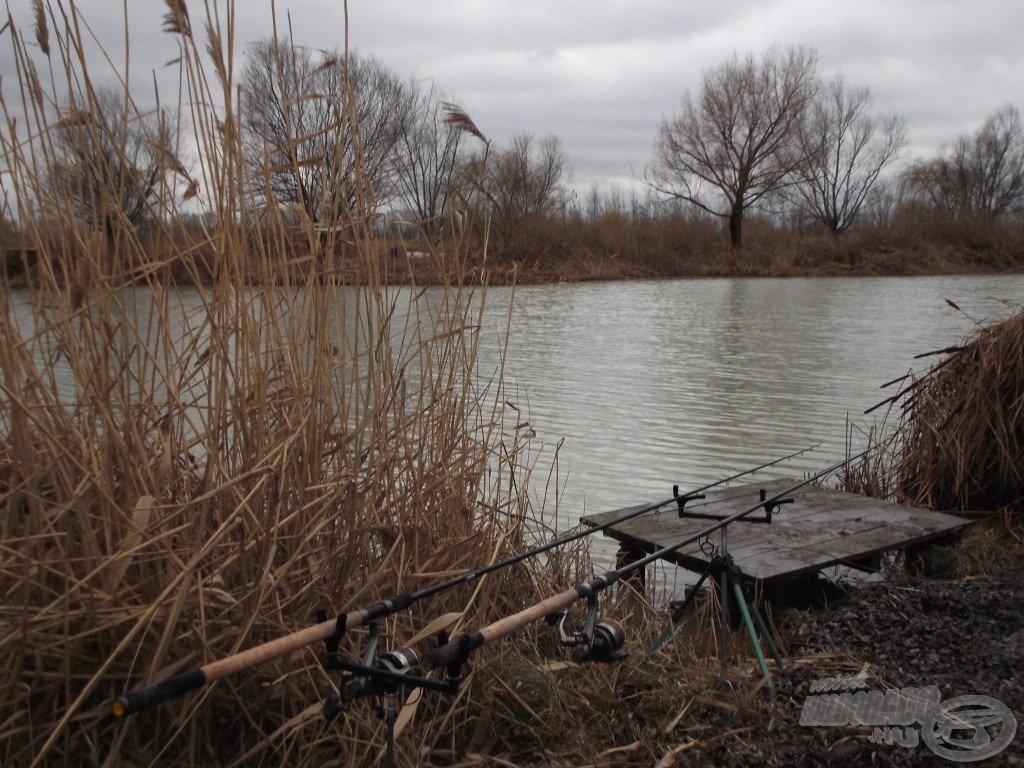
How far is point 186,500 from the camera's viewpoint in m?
1.98

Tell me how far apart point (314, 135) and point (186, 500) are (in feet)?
2.78

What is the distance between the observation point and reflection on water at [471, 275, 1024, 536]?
18.1ft

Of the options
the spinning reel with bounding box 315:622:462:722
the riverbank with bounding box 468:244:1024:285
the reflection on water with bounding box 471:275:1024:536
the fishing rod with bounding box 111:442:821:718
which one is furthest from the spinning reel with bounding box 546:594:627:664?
the riverbank with bounding box 468:244:1024:285

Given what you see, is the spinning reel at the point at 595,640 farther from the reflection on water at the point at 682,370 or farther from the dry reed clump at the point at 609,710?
the reflection on water at the point at 682,370

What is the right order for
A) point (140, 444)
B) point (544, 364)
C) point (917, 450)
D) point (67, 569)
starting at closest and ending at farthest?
point (67, 569) → point (140, 444) → point (917, 450) → point (544, 364)

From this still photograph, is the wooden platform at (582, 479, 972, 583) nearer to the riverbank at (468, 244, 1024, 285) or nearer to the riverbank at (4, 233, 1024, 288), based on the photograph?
the riverbank at (4, 233, 1024, 288)

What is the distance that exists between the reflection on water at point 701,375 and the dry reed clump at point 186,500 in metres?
1.31

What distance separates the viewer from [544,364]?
378 inches

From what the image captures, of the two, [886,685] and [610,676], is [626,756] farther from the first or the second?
[886,685]

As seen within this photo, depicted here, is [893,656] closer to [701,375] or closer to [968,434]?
[968,434]

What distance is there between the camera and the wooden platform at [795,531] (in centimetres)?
342

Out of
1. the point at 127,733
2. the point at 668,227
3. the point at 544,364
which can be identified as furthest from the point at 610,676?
the point at 668,227

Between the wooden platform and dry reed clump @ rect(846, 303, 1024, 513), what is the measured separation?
0.49m

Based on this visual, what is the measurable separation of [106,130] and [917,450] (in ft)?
13.6
